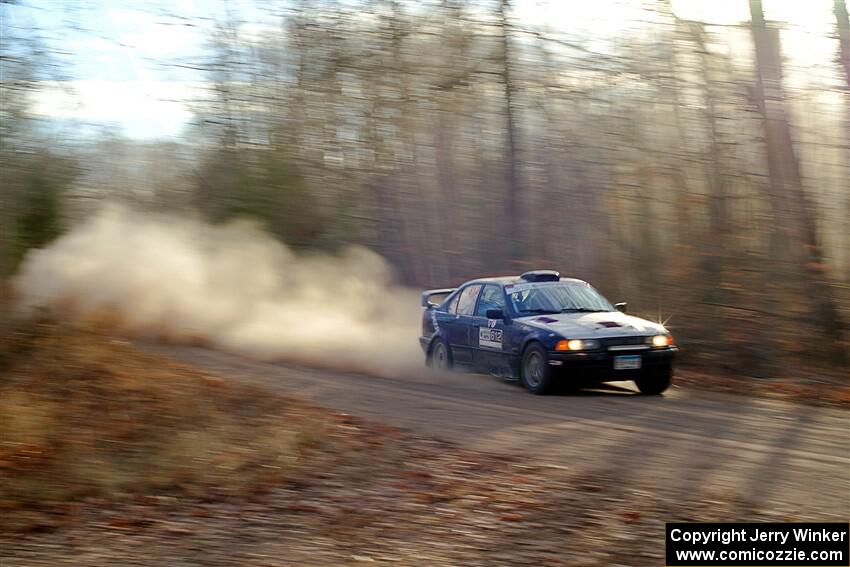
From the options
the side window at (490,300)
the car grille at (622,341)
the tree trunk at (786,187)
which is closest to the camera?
the car grille at (622,341)

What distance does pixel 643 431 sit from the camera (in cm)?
958

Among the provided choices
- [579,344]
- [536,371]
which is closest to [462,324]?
[536,371]

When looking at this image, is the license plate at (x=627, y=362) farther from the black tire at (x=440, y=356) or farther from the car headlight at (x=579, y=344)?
the black tire at (x=440, y=356)

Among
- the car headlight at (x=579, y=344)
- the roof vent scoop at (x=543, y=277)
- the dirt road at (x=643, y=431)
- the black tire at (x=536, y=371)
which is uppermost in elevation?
the roof vent scoop at (x=543, y=277)

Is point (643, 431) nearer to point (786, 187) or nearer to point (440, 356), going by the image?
point (440, 356)

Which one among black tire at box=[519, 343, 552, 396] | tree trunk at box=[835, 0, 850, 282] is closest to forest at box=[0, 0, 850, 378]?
tree trunk at box=[835, 0, 850, 282]

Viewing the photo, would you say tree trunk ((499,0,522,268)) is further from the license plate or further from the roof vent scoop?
the license plate

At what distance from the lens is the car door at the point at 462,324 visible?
14.4 metres

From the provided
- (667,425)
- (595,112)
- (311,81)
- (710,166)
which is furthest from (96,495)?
(311,81)

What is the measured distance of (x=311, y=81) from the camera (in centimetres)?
2298

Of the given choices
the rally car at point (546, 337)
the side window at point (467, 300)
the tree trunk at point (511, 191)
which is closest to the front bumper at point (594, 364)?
the rally car at point (546, 337)

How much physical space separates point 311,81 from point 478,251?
21.3ft

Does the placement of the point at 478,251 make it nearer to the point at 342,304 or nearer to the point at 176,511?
the point at 342,304

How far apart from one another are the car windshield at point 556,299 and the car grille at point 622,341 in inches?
46.8
